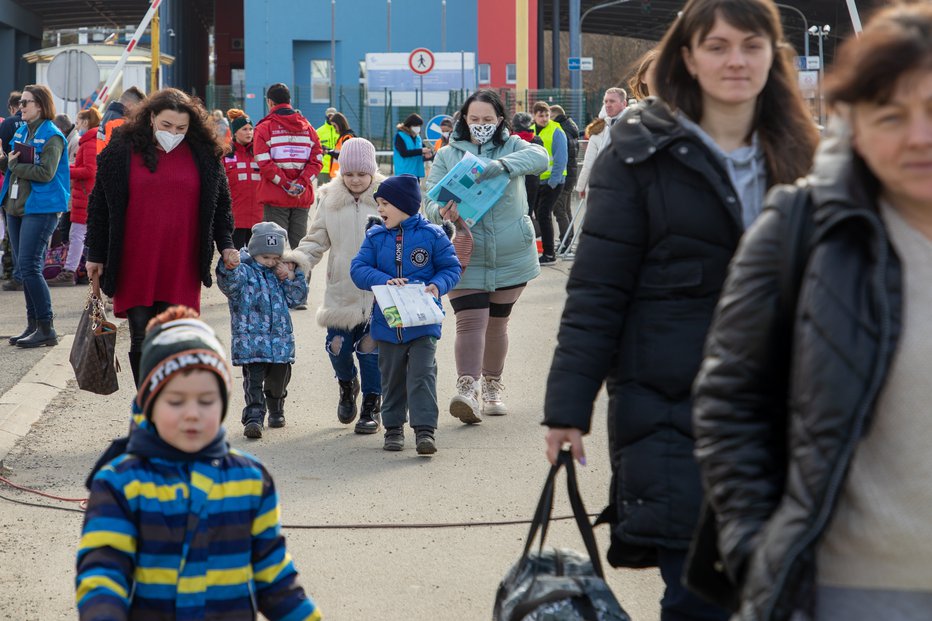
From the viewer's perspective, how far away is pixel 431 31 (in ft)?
174

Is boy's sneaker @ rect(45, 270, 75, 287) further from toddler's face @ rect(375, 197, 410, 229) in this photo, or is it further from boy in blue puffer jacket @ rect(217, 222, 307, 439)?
toddler's face @ rect(375, 197, 410, 229)

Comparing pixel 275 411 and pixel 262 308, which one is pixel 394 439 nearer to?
pixel 275 411

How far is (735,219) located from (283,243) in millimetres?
5139

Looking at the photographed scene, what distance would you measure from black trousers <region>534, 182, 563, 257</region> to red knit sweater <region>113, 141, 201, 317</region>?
34.8ft

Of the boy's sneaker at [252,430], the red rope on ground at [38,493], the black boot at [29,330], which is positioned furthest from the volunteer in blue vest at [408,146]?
the red rope on ground at [38,493]

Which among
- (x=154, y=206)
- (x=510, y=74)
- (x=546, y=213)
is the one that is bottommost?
(x=154, y=206)

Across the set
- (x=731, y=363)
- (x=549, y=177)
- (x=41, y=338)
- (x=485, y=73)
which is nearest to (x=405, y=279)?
(x=41, y=338)

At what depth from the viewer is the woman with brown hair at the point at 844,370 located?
2.16 meters

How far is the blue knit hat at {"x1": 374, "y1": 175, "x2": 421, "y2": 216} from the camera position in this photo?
7598 mm

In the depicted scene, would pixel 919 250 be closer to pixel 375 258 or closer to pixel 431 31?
pixel 375 258

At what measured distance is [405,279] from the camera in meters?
7.62

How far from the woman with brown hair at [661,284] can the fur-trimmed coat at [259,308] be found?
483 centimetres

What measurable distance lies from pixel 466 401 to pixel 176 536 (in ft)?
16.5

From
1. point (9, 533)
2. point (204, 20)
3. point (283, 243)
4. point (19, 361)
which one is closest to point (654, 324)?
point (9, 533)
